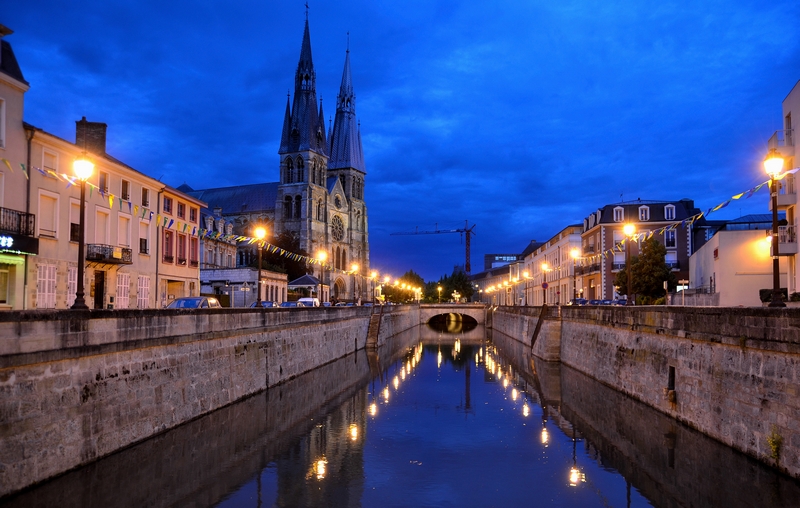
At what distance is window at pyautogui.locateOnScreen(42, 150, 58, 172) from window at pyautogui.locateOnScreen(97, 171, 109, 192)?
2.90 meters

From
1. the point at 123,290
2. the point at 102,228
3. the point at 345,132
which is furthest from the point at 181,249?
the point at 345,132

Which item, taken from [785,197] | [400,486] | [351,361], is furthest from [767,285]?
[400,486]

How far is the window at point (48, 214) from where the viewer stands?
27297 millimetres

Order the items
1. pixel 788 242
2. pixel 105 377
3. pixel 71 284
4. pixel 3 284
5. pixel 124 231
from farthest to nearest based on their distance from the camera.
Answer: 1. pixel 124 231
2. pixel 788 242
3. pixel 71 284
4. pixel 3 284
5. pixel 105 377

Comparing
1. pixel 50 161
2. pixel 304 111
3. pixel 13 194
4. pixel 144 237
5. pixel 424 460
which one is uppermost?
pixel 304 111

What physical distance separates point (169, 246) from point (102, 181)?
8604mm

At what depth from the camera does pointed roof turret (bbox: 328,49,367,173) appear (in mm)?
141625

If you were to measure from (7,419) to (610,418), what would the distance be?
17.0 metres

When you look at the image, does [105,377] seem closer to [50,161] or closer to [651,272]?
[50,161]

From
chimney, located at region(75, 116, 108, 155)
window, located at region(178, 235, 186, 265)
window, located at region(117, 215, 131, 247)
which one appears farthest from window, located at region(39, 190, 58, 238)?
window, located at region(178, 235, 186, 265)

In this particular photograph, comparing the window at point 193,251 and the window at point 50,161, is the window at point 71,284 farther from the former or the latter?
the window at point 193,251

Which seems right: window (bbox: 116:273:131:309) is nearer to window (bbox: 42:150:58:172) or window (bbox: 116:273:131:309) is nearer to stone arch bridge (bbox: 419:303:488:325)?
window (bbox: 42:150:58:172)

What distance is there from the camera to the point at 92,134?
32.0 m

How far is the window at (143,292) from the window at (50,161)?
30.3 feet
